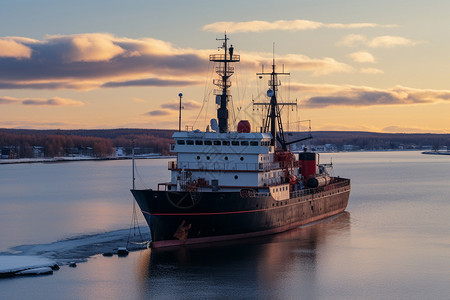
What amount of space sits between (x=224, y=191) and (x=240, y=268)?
7928mm

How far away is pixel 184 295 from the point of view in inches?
1122

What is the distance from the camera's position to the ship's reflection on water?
29500 millimetres

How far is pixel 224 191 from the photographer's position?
40688 millimetres

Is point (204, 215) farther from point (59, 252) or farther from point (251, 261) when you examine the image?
point (59, 252)

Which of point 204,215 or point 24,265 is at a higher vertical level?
point 204,215

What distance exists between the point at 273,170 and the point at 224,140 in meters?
4.87

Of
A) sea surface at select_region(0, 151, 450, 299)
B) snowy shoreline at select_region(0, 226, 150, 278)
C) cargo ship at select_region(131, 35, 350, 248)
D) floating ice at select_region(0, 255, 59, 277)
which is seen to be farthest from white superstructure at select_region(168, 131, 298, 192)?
floating ice at select_region(0, 255, 59, 277)

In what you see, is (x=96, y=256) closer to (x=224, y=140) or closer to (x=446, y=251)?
(x=224, y=140)

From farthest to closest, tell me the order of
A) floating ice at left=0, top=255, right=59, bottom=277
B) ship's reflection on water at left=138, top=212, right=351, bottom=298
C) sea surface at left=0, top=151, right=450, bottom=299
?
floating ice at left=0, top=255, right=59, bottom=277 < ship's reflection on water at left=138, top=212, right=351, bottom=298 < sea surface at left=0, top=151, right=450, bottom=299

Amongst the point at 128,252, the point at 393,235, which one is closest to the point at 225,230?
the point at 128,252

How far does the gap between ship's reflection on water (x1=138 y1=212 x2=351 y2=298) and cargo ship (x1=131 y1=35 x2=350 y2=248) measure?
1012mm

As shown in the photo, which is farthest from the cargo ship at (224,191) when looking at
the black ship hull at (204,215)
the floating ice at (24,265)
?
the floating ice at (24,265)

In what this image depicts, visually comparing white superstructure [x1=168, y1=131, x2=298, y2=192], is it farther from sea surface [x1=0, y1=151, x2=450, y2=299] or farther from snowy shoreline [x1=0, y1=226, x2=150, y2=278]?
snowy shoreline [x1=0, y1=226, x2=150, y2=278]

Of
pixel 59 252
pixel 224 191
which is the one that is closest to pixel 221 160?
pixel 224 191
